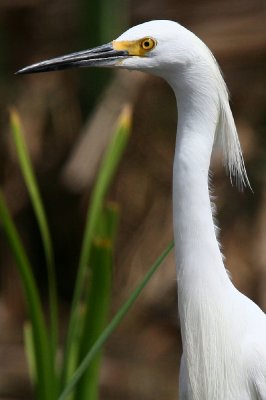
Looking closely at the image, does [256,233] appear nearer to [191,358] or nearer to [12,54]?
[12,54]

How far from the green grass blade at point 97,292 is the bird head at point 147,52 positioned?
47 centimetres

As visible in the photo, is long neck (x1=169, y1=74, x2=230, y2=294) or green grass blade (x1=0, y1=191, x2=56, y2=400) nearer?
long neck (x1=169, y1=74, x2=230, y2=294)

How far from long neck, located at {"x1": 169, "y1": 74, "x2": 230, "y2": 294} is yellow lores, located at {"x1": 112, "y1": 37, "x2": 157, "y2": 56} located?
86 millimetres

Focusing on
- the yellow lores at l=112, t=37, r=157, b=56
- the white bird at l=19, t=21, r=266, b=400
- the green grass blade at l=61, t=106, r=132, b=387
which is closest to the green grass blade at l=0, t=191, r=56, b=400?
the green grass blade at l=61, t=106, r=132, b=387

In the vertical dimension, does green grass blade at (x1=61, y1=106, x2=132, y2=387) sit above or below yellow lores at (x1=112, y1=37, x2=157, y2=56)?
below

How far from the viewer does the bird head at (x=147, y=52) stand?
1.71 m

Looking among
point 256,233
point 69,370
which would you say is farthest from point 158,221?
point 69,370

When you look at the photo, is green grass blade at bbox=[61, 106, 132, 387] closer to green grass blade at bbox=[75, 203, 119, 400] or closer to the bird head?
green grass blade at bbox=[75, 203, 119, 400]

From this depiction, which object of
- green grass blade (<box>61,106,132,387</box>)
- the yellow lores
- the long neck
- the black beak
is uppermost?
the yellow lores

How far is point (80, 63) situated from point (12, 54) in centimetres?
265

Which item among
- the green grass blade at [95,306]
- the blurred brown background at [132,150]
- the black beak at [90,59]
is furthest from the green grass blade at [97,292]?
the blurred brown background at [132,150]

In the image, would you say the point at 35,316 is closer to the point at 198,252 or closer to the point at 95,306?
the point at 95,306

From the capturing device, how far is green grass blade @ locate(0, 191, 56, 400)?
82.6 inches

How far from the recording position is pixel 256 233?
3.72m
